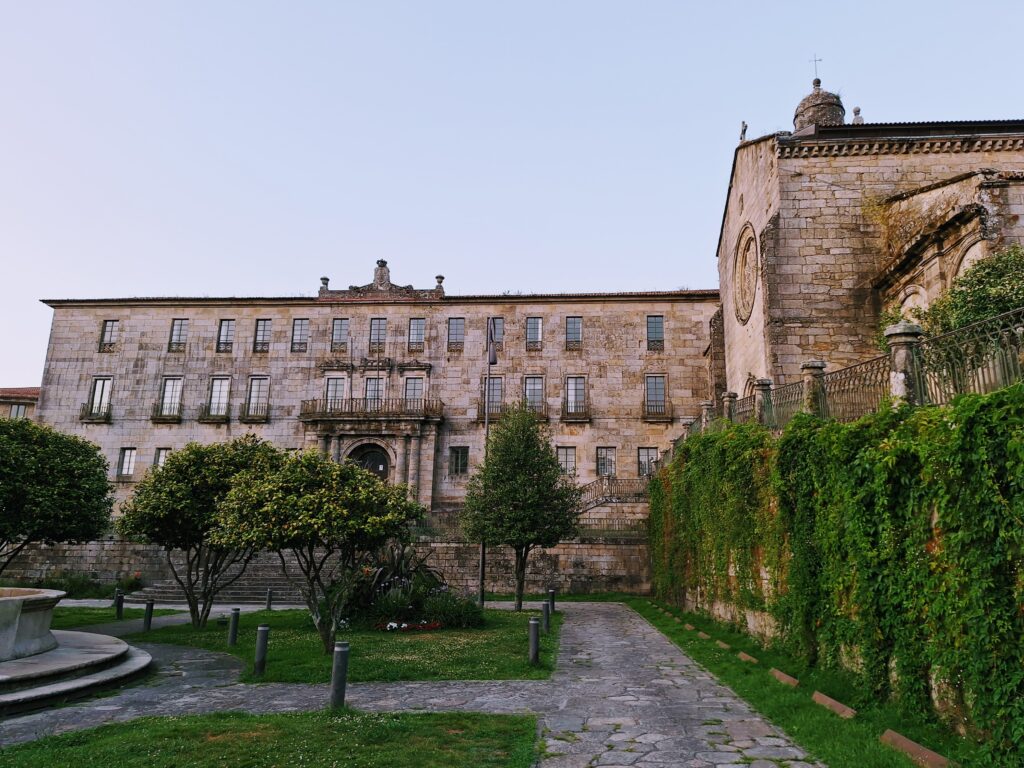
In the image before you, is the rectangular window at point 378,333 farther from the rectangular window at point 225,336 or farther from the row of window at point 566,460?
the rectangular window at point 225,336

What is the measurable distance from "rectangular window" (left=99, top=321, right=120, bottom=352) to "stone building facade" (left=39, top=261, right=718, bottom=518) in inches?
3.0

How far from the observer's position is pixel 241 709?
8.37m

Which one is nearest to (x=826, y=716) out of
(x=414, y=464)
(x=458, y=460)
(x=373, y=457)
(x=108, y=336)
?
(x=414, y=464)

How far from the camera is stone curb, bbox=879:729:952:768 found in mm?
5648

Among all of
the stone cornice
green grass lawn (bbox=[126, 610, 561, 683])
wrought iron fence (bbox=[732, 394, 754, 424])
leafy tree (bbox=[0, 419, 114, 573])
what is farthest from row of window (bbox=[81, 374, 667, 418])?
wrought iron fence (bbox=[732, 394, 754, 424])

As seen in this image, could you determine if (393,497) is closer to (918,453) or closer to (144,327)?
(918,453)

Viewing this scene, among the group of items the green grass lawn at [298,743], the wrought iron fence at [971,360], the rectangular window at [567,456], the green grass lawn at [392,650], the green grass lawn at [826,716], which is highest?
the rectangular window at [567,456]

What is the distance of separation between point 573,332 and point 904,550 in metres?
27.8

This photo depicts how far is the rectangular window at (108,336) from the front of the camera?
35.7 meters

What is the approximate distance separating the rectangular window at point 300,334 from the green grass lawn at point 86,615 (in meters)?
15.8

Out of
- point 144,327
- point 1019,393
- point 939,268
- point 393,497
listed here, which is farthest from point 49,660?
point 144,327

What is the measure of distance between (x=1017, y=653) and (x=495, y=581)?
69.6 ft

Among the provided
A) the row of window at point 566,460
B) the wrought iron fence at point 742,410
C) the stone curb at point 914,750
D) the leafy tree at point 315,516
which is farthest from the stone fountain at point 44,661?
the row of window at point 566,460

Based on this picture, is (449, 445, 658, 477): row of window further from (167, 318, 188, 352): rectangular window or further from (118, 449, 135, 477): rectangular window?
(118, 449, 135, 477): rectangular window
